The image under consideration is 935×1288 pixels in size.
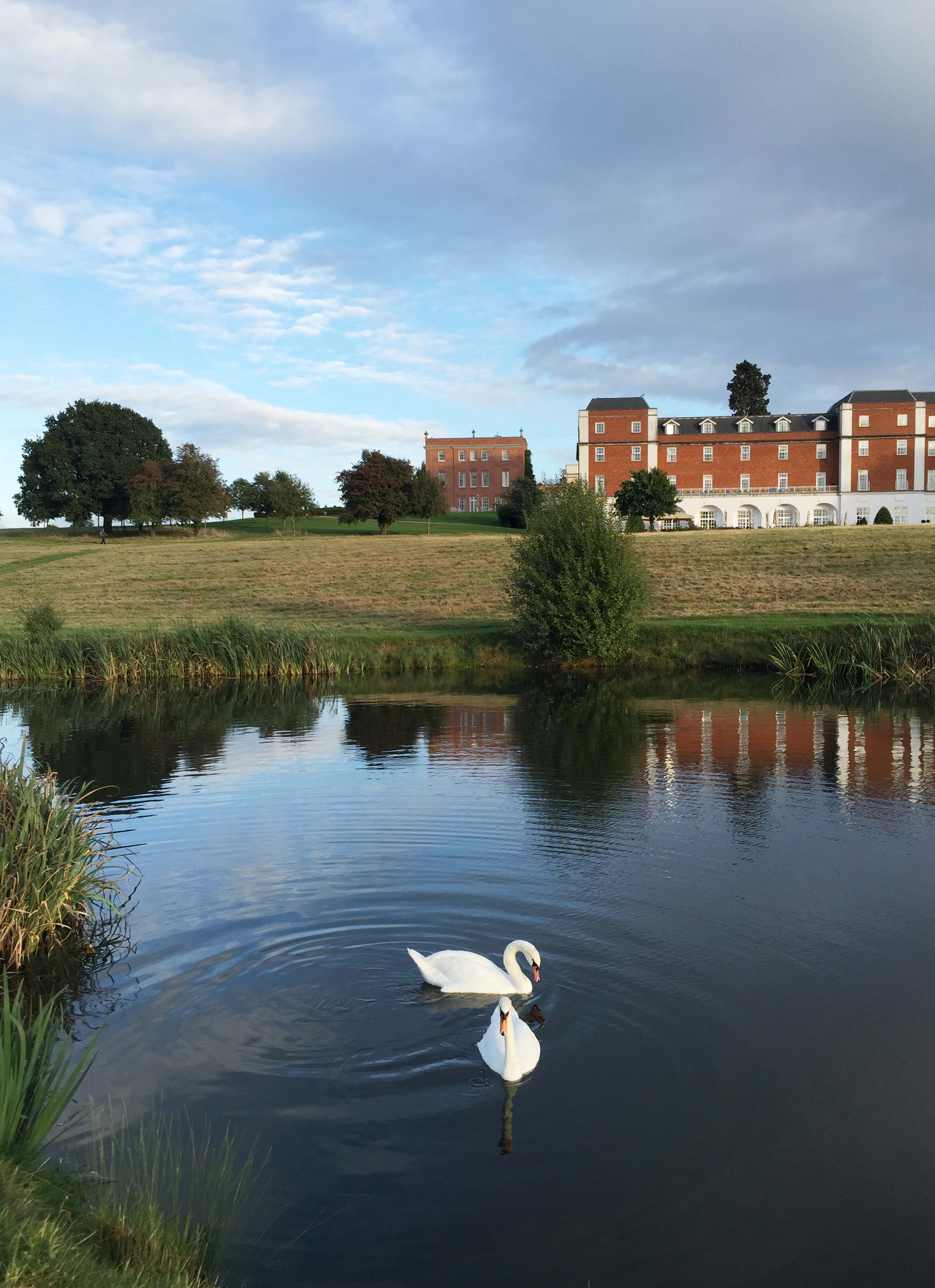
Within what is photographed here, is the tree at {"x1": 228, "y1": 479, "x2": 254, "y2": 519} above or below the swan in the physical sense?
above

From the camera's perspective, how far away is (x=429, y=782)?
1620cm

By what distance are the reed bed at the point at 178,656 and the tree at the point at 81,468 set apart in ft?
188

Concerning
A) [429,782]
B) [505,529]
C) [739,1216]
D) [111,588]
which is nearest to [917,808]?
[429,782]

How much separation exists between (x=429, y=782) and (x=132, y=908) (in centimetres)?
653

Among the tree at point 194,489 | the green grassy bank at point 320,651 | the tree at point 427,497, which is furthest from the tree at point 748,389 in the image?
the green grassy bank at point 320,651

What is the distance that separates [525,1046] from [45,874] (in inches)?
184

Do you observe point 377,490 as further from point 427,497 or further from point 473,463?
point 473,463

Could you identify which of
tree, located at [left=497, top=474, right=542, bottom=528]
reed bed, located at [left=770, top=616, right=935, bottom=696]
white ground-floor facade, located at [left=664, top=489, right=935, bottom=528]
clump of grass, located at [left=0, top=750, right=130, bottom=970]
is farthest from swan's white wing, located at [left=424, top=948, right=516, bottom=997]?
white ground-floor facade, located at [left=664, top=489, right=935, bottom=528]

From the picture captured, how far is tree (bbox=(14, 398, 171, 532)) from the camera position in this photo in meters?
85.7

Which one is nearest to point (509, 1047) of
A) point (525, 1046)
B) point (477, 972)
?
point (525, 1046)

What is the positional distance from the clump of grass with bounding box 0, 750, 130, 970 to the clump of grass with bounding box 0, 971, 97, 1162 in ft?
8.41

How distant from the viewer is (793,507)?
88.6 m

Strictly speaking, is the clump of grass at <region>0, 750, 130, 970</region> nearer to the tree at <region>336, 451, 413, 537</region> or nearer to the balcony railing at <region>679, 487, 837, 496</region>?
the tree at <region>336, 451, 413, 537</region>

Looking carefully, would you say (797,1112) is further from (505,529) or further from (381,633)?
(505,529)
